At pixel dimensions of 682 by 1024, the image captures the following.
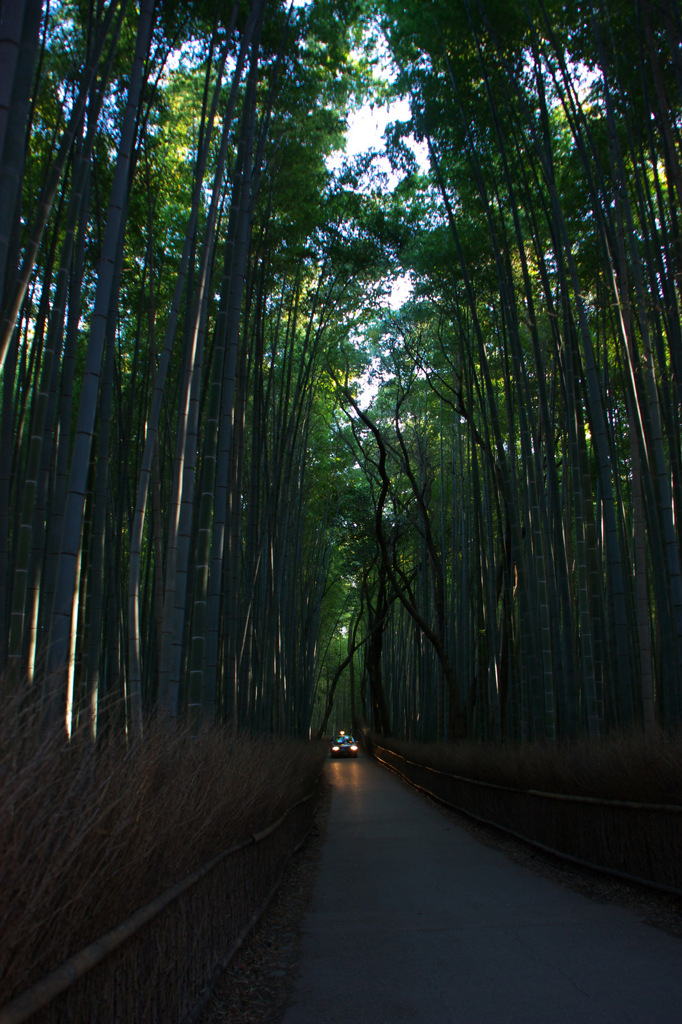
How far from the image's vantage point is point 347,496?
51.4 ft

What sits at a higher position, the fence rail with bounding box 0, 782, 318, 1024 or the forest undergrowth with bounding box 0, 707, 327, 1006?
the forest undergrowth with bounding box 0, 707, 327, 1006

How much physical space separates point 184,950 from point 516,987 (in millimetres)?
1106

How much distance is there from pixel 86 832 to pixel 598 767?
3629 millimetres

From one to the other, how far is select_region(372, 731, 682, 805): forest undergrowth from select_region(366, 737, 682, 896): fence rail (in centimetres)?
7

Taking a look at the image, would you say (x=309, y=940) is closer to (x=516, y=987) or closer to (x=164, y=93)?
(x=516, y=987)

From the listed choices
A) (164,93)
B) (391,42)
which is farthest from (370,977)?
(391,42)

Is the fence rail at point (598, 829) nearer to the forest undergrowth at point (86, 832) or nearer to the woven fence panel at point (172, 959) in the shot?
the woven fence panel at point (172, 959)

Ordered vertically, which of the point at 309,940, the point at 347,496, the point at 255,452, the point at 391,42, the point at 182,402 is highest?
the point at 391,42

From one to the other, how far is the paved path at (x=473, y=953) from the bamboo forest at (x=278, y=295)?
1243 millimetres

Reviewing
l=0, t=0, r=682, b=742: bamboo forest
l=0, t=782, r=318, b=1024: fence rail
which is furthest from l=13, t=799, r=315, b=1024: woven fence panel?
l=0, t=0, r=682, b=742: bamboo forest

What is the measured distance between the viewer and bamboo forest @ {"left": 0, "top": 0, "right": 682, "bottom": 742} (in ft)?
13.5

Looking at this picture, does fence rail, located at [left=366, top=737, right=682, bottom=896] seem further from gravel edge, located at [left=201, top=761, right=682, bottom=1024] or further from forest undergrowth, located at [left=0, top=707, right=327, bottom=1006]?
forest undergrowth, located at [left=0, top=707, right=327, bottom=1006]

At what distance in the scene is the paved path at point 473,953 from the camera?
7.95 ft

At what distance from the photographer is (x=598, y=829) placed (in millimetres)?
4438
